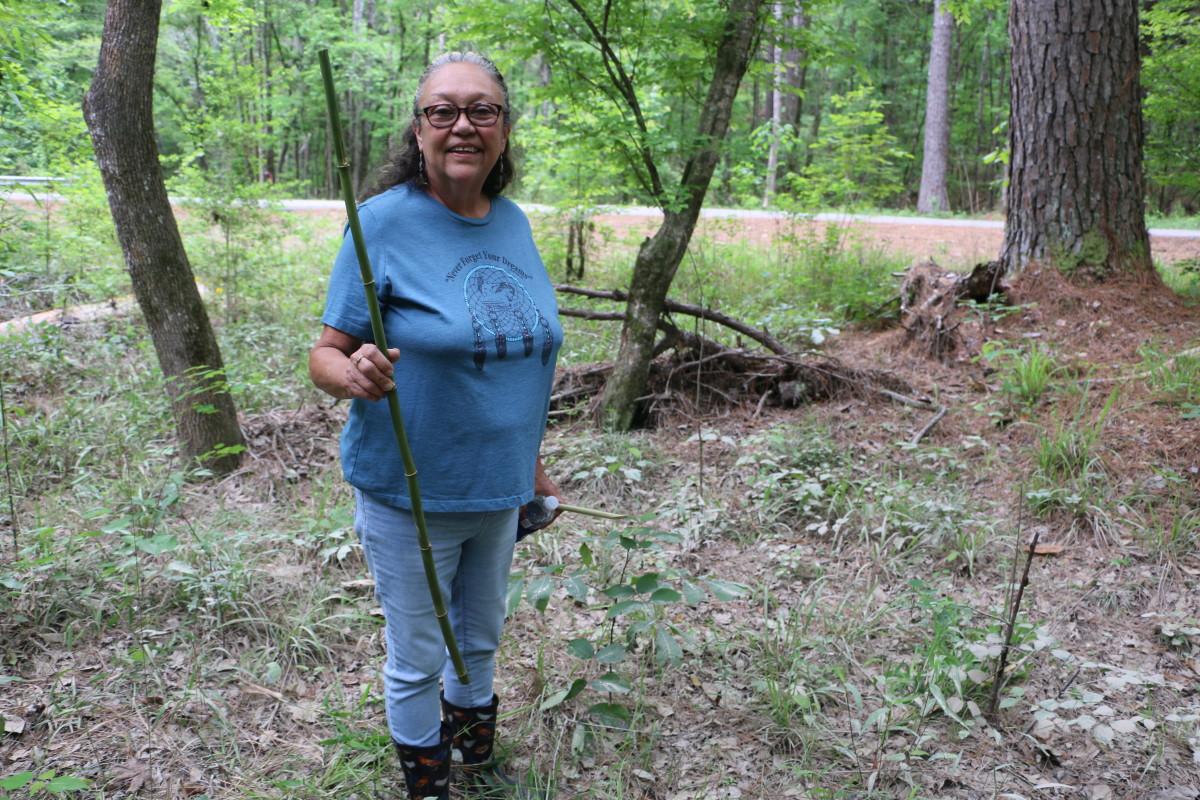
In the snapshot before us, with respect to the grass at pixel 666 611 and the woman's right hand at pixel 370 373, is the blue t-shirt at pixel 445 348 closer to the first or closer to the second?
the woman's right hand at pixel 370 373

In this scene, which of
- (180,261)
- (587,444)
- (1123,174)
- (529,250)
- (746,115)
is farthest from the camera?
(746,115)

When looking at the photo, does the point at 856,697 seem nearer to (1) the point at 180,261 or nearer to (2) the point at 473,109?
(2) the point at 473,109

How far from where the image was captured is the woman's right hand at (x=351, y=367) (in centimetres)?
145

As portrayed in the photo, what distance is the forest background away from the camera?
2.34 metres

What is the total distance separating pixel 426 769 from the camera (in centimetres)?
194

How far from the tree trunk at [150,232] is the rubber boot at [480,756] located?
206 centimetres

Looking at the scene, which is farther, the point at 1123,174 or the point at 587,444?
the point at 1123,174

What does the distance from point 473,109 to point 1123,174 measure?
5.46 meters

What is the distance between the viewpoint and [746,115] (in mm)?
24453

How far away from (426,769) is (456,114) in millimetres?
1587

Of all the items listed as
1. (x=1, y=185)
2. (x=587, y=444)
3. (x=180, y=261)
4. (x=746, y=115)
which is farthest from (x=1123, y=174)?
(x=746, y=115)

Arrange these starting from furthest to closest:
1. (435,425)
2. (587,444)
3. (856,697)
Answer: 1. (587,444)
2. (856,697)
3. (435,425)

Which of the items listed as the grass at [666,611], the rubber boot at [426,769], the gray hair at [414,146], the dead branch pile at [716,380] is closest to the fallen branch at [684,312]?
the dead branch pile at [716,380]

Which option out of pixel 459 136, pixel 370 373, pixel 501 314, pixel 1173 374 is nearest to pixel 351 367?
pixel 370 373
